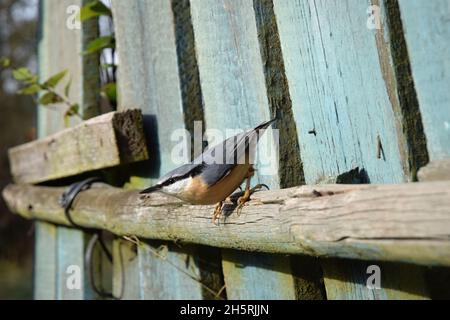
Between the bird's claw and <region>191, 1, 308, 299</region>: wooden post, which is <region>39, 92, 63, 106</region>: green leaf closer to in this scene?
<region>191, 1, 308, 299</region>: wooden post

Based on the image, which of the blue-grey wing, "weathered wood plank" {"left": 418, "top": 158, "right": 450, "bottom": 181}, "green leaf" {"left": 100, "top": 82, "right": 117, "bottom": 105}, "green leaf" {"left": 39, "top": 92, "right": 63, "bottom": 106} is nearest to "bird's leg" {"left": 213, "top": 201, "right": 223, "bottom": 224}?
the blue-grey wing

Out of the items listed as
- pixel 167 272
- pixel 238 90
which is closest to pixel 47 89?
pixel 167 272

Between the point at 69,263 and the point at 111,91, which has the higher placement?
the point at 111,91

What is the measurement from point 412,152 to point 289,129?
1.49 ft

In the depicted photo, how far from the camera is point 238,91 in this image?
179 centimetres

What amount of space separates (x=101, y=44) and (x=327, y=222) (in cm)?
172

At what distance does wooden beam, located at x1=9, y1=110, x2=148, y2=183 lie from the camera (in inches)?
87.4

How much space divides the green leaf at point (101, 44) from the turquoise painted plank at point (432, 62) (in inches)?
65.4

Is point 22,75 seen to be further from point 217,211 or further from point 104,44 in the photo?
point 217,211

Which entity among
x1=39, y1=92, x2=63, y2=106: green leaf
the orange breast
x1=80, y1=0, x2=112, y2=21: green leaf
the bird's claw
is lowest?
the bird's claw

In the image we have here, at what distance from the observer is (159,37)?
2184 millimetres

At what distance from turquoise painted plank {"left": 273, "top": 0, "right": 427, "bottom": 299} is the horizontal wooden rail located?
18 cm

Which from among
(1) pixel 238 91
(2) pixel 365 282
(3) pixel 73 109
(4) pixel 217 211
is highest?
(3) pixel 73 109
